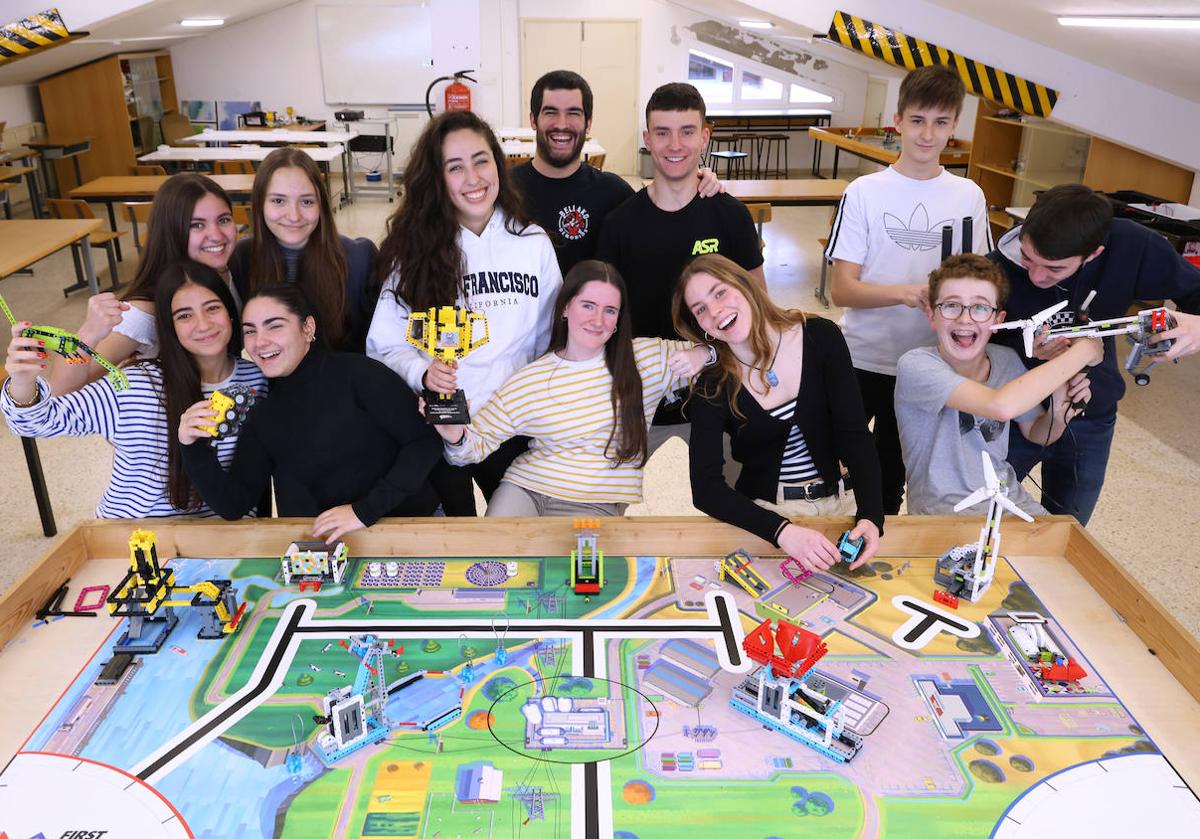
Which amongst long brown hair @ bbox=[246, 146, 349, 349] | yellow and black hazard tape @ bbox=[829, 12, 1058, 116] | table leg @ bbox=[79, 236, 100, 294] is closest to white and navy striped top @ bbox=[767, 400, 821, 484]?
long brown hair @ bbox=[246, 146, 349, 349]

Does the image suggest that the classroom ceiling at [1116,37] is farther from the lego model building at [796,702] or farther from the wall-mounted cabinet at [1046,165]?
the lego model building at [796,702]

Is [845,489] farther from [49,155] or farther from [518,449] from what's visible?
[49,155]

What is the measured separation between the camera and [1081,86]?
16.6ft

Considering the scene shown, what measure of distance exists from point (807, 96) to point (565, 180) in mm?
10310

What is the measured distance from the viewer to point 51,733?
1492 mm

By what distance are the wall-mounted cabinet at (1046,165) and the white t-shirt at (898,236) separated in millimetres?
4006

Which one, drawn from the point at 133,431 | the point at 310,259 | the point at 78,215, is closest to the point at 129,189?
the point at 78,215

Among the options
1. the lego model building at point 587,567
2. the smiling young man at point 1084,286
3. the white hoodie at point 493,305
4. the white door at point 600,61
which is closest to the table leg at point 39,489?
the white hoodie at point 493,305

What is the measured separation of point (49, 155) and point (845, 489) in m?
9.13

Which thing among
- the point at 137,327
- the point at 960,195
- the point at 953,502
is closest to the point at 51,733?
the point at 137,327

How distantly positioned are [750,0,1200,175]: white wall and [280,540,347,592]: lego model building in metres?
4.90

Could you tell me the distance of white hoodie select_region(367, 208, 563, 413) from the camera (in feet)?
7.63

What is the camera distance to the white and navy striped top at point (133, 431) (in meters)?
2.09

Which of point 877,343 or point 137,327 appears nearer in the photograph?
point 137,327
